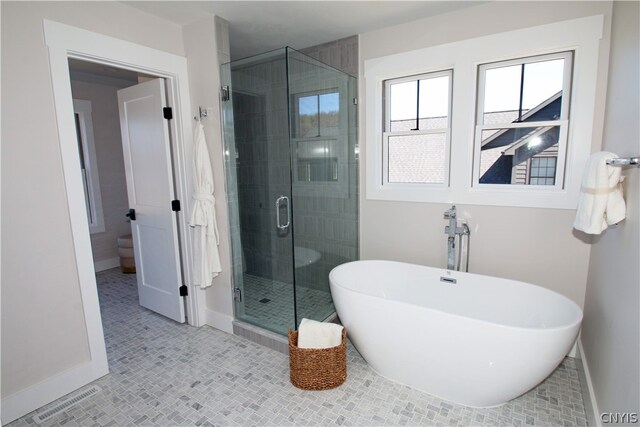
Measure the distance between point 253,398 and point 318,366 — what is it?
444mm

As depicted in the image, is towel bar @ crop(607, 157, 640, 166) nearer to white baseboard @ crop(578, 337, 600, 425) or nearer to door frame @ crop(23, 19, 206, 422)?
white baseboard @ crop(578, 337, 600, 425)

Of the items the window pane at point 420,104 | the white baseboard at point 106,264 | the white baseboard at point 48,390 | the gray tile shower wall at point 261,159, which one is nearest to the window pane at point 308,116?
the gray tile shower wall at point 261,159

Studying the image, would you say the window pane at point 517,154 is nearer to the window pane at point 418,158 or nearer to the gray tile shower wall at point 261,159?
the window pane at point 418,158

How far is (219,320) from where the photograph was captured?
287 centimetres

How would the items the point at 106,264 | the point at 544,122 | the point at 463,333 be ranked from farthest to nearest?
the point at 106,264
the point at 544,122
the point at 463,333

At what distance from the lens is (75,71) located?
4031mm

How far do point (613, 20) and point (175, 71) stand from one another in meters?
2.92

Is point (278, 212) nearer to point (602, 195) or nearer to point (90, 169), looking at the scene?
point (602, 195)

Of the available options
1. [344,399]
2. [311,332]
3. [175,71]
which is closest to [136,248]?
[175,71]

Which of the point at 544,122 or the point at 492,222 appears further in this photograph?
the point at 492,222

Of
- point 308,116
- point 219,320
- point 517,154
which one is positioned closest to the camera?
point 517,154

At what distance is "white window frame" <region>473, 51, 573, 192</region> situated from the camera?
221cm

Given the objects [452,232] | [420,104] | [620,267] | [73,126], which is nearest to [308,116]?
[420,104]

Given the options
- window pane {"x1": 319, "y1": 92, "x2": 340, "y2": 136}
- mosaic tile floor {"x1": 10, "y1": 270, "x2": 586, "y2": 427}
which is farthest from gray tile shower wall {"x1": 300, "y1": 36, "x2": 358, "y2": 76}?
mosaic tile floor {"x1": 10, "y1": 270, "x2": 586, "y2": 427}
